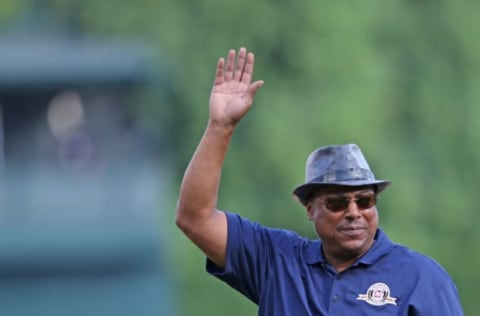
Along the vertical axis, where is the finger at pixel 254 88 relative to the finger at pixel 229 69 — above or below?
below

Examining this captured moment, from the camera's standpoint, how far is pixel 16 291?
65.8 ft

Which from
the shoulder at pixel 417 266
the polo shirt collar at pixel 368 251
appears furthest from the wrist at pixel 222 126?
the shoulder at pixel 417 266

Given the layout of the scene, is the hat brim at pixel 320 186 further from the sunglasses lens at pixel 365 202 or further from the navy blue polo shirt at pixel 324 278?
the navy blue polo shirt at pixel 324 278

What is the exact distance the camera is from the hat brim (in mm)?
7148

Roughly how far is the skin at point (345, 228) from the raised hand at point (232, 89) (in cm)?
46

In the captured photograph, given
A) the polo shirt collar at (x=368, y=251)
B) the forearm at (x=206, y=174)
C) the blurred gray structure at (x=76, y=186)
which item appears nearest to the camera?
the polo shirt collar at (x=368, y=251)

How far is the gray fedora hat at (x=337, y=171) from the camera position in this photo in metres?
7.18

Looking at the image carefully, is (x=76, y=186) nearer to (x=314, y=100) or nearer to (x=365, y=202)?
(x=314, y=100)

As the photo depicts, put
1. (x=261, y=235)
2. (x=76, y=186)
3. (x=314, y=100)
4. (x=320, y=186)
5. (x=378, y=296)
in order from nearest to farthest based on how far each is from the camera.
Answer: (x=378, y=296) < (x=320, y=186) < (x=261, y=235) < (x=76, y=186) < (x=314, y=100)

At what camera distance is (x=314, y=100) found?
78.2 feet

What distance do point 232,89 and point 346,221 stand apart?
2.38 feet

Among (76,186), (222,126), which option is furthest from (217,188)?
(76,186)

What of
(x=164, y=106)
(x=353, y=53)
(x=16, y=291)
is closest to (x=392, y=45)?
(x=353, y=53)

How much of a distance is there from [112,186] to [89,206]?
1.49 ft
